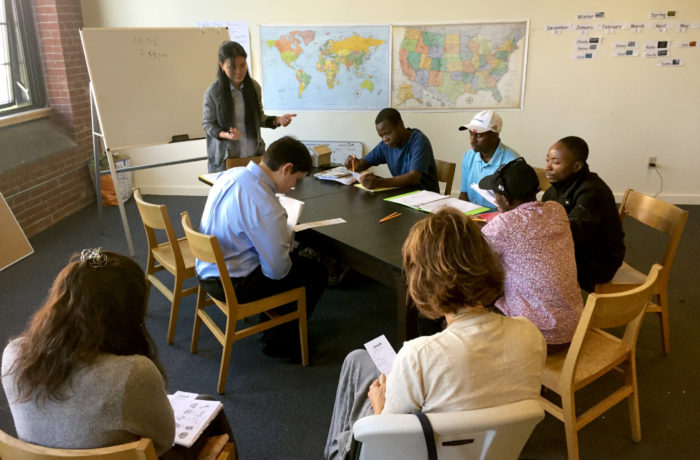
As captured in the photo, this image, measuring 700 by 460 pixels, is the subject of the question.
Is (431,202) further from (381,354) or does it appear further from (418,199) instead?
(381,354)

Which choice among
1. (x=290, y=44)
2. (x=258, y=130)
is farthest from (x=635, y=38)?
(x=258, y=130)

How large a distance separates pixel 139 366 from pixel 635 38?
470cm

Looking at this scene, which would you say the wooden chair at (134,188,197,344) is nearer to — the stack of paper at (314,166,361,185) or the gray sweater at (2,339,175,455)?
the stack of paper at (314,166,361,185)

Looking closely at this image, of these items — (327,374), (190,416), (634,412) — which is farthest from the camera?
(327,374)

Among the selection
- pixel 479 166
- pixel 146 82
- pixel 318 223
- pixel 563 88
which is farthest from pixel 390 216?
pixel 563 88

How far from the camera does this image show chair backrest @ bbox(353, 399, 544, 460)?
1.12 meters

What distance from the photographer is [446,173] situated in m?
3.48

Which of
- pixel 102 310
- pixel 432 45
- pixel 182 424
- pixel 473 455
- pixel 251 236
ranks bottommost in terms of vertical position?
pixel 182 424

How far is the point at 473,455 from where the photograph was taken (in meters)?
1.19

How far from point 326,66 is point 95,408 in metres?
4.09

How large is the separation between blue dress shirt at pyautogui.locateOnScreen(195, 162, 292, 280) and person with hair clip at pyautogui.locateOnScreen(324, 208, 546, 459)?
3.45 feet

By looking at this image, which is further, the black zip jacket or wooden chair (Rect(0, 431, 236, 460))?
the black zip jacket

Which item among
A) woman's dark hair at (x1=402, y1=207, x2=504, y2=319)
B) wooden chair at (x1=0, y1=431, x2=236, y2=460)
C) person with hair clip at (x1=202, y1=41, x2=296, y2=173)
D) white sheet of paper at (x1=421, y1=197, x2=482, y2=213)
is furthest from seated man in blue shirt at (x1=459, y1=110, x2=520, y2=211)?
wooden chair at (x1=0, y1=431, x2=236, y2=460)

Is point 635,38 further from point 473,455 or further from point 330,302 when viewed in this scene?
point 473,455
